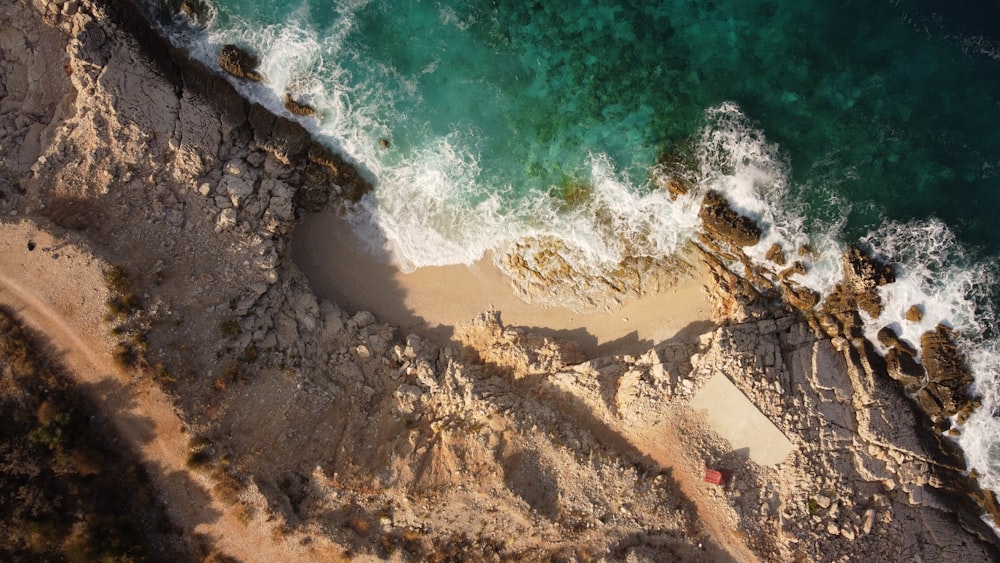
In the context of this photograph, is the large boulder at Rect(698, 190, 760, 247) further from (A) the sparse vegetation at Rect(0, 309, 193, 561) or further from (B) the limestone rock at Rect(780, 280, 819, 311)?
(A) the sparse vegetation at Rect(0, 309, 193, 561)

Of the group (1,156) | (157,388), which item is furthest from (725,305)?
(1,156)

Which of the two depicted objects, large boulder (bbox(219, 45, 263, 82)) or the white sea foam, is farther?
large boulder (bbox(219, 45, 263, 82))

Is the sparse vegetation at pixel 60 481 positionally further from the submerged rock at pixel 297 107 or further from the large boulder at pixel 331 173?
the submerged rock at pixel 297 107

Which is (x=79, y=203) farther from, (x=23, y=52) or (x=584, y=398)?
(x=584, y=398)

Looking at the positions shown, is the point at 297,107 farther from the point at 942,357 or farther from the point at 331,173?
the point at 942,357

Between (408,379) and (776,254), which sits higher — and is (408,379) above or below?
below

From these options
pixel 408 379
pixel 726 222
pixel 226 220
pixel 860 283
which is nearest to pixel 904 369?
pixel 860 283

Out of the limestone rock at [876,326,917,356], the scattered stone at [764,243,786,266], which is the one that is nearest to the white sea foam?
the limestone rock at [876,326,917,356]
